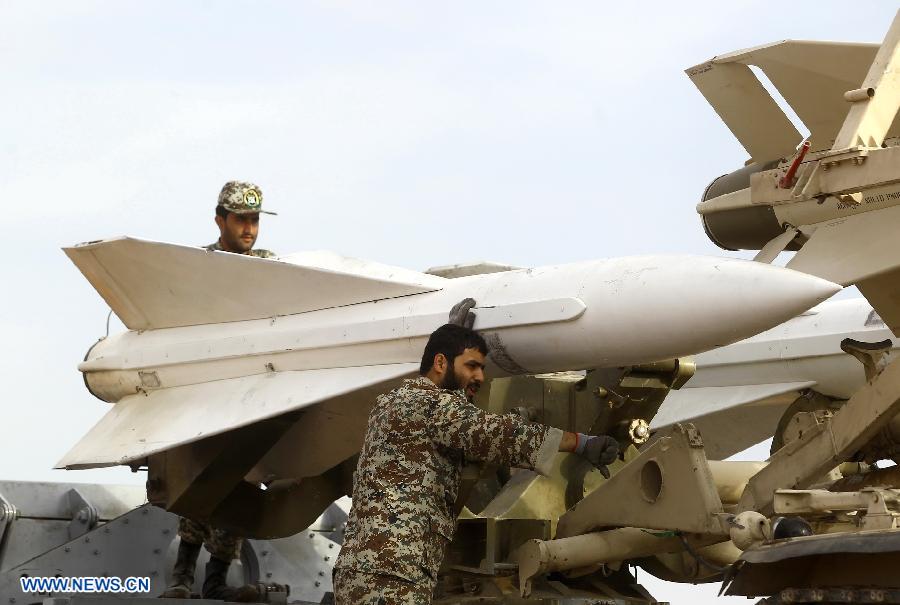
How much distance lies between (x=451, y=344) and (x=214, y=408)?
225cm

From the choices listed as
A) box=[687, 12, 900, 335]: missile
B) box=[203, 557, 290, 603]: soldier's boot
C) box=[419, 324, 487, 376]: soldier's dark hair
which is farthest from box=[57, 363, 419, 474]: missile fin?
box=[687, 12, 900, 335]: missile

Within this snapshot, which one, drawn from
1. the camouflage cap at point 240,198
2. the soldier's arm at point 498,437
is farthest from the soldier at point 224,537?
the soldier's arm at point 498,437

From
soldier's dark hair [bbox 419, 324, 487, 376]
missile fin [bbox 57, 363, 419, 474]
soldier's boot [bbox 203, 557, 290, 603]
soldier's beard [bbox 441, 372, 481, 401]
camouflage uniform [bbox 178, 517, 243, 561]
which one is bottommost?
soldier's boot [bbox 203, 557, 290, 603]

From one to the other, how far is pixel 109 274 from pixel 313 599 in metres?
2.07

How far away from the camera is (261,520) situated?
302 inches

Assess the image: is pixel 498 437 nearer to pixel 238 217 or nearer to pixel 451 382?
pixel 451 382

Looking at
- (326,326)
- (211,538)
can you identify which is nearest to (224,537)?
(211,538)

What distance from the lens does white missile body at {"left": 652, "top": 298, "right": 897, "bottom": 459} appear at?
27.2 feet

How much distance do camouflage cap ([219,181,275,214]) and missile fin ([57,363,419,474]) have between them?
3.41ft

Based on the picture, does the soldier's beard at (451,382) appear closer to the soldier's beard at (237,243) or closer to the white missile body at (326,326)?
the white missile body at (326,326)

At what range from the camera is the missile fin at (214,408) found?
7023 mm

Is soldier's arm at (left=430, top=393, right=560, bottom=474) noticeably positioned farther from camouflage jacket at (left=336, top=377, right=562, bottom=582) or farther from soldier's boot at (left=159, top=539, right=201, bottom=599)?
soldier's boot at (left=159, top=539, right=201, bottom=599)

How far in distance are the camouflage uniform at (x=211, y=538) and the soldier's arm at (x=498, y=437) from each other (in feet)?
8.68

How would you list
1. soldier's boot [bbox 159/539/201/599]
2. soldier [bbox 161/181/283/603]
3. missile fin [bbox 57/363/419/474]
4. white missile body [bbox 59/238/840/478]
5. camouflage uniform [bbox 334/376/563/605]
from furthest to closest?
soldier's boot [bbox 159/539/201/599] → soldier [bbox 161/181/283/603] → missile fin [bbox 57/363/419/474] → white missile body [bbox 59/238/840/478] → camouflage uniform [bbox 334/376/563/605]
